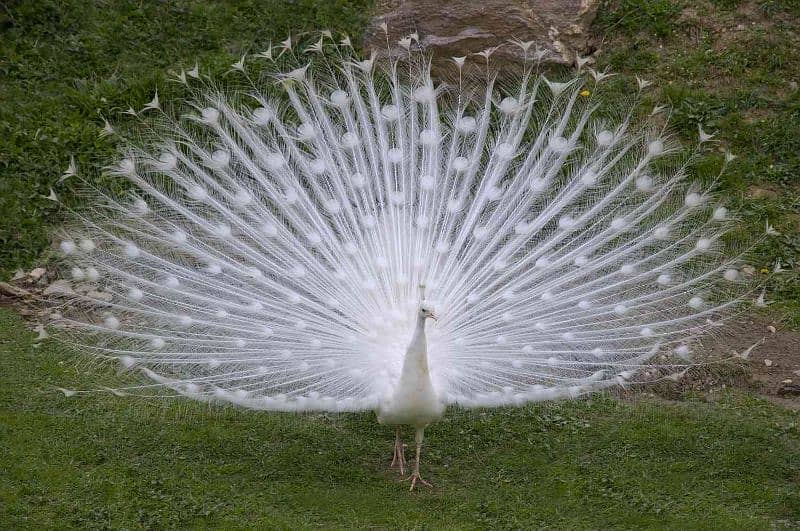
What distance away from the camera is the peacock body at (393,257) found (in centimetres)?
603

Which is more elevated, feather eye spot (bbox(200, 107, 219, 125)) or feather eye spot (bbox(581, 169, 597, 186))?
feather eye spot (bbox(200, 107, 219, 125))

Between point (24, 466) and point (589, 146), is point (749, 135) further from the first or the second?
point (24, 466)

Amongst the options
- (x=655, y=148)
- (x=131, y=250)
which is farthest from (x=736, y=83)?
(x=131, y=250)

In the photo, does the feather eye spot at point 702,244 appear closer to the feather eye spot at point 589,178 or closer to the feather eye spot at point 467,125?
the feather eye spot at point 589,178

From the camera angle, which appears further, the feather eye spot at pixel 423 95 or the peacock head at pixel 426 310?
the feather eye spot at pixel 423 95

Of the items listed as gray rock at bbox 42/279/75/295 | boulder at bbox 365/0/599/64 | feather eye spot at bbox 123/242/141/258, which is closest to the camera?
feather eye spot at bbox 123/242/141/258

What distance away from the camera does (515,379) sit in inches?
239

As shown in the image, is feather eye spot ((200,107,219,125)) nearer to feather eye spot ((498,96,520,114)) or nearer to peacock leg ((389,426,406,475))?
feather eye spot ((498,96,520,114))

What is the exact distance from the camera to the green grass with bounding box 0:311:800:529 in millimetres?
5777

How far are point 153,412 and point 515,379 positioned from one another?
7.38 ft

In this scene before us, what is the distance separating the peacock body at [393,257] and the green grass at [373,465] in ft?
1.64

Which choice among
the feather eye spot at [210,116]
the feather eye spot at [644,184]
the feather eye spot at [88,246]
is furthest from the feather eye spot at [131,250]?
the feather eye spot at [644,184]

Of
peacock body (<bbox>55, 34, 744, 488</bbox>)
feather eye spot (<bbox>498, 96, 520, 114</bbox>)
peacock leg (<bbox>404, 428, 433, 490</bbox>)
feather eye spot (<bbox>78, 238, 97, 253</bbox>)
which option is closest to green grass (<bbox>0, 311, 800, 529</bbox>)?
peacock leg (<bbox>404, 428, 433, 490</bbox>)

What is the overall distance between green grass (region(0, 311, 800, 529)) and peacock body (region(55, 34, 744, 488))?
0.50 m
